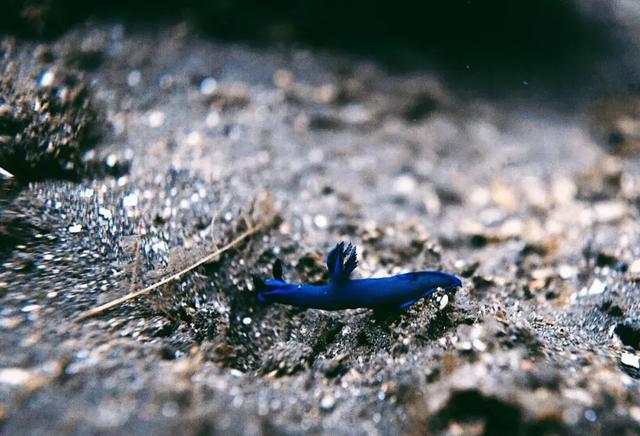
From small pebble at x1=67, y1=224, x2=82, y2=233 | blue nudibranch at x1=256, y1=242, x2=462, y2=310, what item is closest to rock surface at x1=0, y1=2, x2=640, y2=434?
small pebble at x1=67, y1=224, x2=82, y2=233

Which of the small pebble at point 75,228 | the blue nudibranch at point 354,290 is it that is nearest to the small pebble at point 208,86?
the small pebble at point 75,228

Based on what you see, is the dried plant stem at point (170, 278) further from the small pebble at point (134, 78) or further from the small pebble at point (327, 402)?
the small pebble at point (134, 78)

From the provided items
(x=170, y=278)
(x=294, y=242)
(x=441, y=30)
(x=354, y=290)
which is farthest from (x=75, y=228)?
(x=441, y=30)

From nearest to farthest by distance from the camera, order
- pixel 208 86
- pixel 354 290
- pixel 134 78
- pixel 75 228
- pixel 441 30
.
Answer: pixel 354 290 → pixel 75 228 → pixel 134 78 → pixel 208 86 → pixel 441 30

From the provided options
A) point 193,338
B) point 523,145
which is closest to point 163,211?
point 193,338

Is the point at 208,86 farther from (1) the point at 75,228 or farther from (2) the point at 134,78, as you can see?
(1) the point at 75,228

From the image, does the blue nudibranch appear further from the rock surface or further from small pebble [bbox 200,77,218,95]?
small pebble [bbox 200,77,218,95]

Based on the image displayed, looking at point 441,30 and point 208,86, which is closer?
point 208,86
